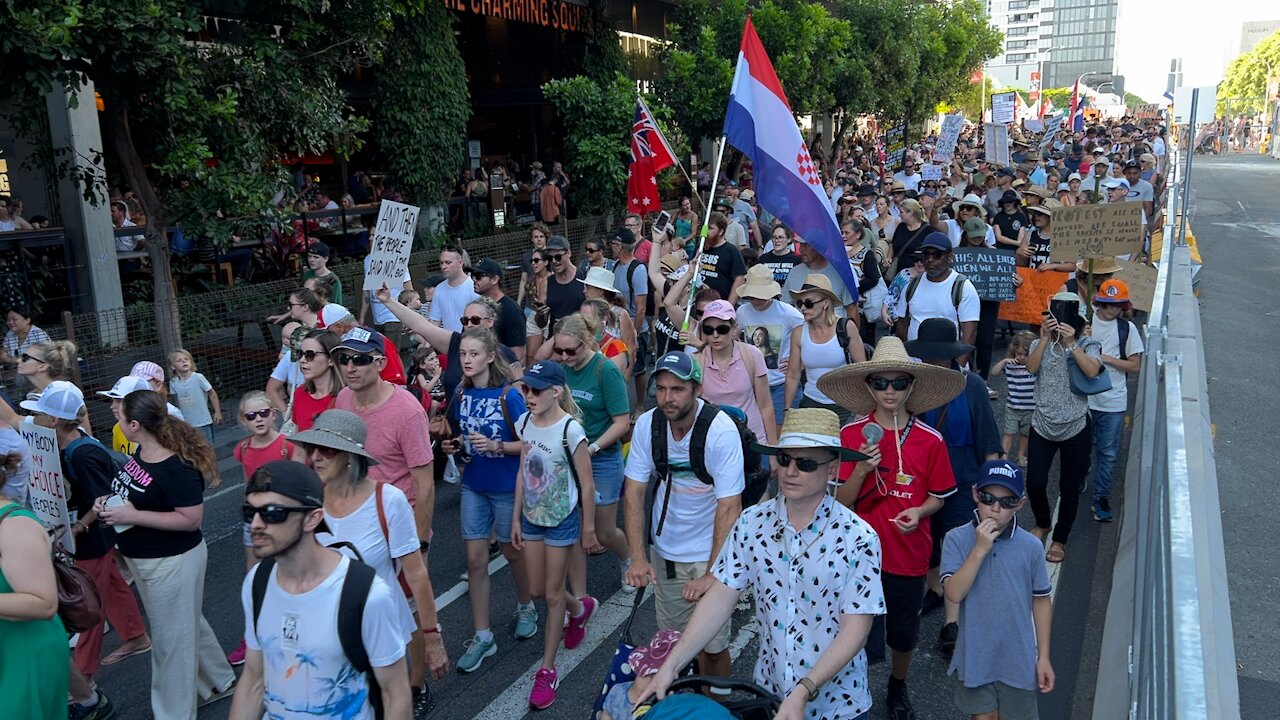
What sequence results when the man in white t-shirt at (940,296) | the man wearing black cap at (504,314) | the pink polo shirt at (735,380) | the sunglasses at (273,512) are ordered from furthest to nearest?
the man wearing black cap at (504,314) → the man in white t-shirt at (940,296) → the pink polo shirt at (735,380) → the sunglasses at (273,512)

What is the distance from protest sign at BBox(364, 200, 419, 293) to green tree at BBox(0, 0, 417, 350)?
102 inches

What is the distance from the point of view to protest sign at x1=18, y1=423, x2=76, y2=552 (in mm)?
4977

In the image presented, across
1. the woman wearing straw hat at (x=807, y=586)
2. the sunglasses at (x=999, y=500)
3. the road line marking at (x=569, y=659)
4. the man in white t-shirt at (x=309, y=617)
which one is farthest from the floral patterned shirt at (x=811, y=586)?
the road line marking at (x=569, y=659)

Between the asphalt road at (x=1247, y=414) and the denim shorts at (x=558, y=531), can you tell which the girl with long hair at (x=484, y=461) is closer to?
the denim shorts at (x=558, y=531)

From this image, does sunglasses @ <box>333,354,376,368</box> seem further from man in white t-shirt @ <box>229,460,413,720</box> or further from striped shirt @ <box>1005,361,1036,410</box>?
striped shirt @ <box>1005,361,1036,410</box>

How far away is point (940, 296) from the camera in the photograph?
7703mm

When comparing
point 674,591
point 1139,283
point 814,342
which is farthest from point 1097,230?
point 674,591

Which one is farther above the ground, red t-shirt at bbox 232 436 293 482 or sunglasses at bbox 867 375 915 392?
sunglasses at bbox 867 375 915 392

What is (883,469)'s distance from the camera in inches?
183

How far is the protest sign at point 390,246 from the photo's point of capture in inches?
331

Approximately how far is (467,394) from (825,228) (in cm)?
388

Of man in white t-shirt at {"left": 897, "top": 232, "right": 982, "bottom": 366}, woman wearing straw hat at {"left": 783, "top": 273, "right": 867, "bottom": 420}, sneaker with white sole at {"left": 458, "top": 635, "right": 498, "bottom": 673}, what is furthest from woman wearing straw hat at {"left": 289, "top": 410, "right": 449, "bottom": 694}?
man in white t-shirt at {"left": 897, "top": 232, "right": 982, "bottom": 366}

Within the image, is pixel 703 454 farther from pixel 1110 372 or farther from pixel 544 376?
pixel 1110 372

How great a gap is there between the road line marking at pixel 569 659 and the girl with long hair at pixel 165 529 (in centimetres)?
140
